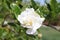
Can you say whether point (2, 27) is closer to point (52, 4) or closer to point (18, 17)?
point (18, 17)

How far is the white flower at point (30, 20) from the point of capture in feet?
2.28

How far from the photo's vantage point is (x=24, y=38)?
2.31 ft

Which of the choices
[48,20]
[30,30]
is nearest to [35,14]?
[30,30]

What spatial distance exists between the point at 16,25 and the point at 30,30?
0.20ft

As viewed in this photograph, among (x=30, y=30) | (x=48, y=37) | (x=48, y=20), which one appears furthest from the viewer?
(x=48, y=20)

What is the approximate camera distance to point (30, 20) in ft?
2.28

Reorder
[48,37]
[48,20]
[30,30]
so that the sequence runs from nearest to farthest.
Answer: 1. [30,30]
2. [48,37]
3. [48,20]

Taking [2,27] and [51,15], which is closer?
[2,27]

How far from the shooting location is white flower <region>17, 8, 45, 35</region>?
2.28 ft

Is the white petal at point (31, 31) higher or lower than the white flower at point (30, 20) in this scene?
lower

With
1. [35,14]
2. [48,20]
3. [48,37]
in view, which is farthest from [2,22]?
[48,20]

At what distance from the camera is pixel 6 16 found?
77cm

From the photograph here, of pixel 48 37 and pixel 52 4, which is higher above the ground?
pixel 52 4

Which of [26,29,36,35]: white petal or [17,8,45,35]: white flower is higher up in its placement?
[17,8,45,35]: white flower
